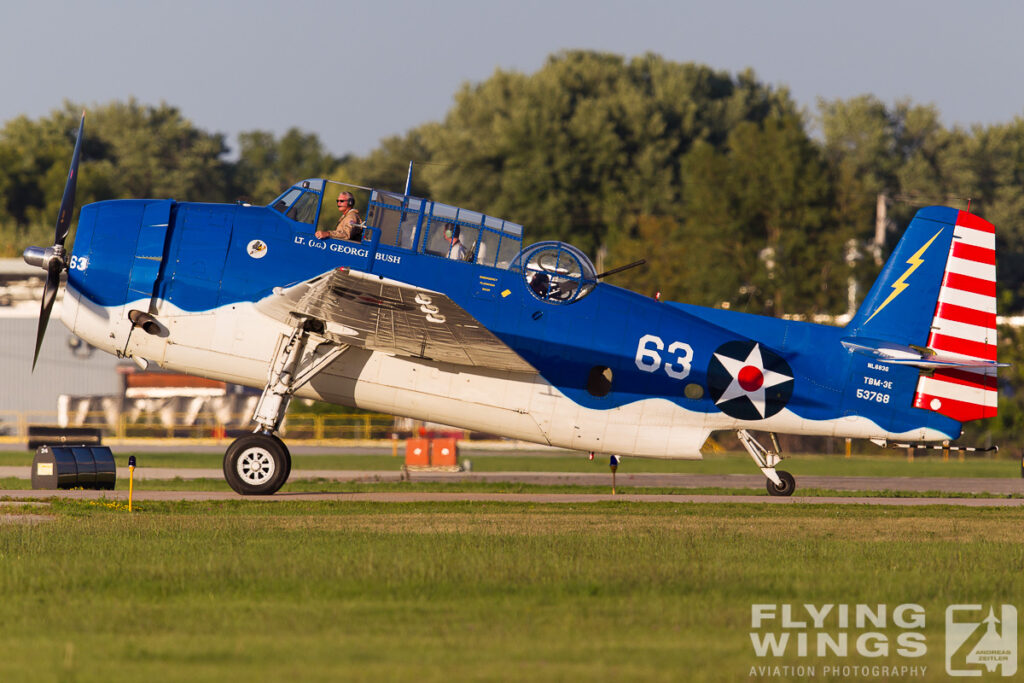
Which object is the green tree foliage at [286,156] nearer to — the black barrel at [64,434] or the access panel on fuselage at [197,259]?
the black barrel at [64,434]

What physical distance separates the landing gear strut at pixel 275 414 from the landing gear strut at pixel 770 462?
23.5 feet

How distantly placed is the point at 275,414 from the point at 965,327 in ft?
38.8

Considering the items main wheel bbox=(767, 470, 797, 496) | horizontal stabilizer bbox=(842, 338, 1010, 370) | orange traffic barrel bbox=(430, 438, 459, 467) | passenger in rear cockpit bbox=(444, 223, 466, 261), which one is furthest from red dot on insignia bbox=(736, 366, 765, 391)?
orange traffic barrel bbox=(430, 438, 459, 467)

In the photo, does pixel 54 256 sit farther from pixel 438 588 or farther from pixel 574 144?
pixel 574 144

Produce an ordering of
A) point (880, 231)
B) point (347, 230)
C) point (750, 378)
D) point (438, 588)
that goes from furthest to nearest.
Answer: point (880, 231)
point (750, 378)
point (347, 230)
point (438, 588)

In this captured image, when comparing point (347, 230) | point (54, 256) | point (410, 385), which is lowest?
Answer: point (410, 385)

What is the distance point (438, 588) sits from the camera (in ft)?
35.9

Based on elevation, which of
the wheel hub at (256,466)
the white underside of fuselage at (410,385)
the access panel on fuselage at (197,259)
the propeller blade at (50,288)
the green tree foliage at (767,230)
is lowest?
the wheel hub at (256,466)

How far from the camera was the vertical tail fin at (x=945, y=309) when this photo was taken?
2105 centimetres


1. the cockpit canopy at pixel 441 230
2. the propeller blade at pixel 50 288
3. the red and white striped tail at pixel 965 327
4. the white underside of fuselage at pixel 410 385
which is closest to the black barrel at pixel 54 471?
the propeller blade at pixel 50 288

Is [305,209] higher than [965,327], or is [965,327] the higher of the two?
[305,209]

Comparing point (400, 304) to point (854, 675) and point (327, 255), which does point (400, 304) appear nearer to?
point (327, 255)

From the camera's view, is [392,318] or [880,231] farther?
[880,231]

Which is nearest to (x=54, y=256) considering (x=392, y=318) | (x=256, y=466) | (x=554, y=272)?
(x=256, y=466)
